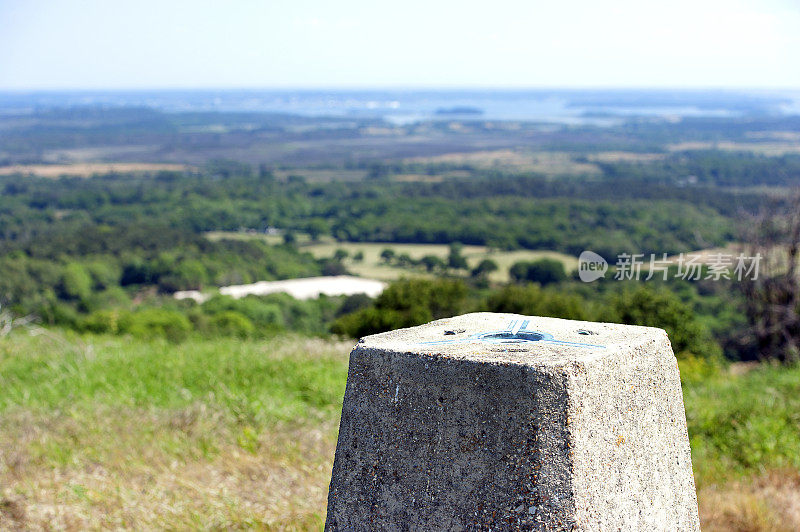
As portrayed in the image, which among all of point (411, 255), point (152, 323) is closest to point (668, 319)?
point (152, 323)

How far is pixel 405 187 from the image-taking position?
10744 centimetres

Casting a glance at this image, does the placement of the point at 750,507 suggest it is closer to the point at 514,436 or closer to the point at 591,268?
the point at 514,436

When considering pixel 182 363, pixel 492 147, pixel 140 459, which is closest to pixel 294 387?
pixel 182 363

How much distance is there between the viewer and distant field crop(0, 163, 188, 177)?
120 metres

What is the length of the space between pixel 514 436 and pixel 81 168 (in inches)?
5416

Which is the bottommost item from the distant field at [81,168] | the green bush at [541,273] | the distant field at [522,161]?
the green bush at [541,273]

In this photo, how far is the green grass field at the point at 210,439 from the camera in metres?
4.71

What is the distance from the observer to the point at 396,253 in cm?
6644

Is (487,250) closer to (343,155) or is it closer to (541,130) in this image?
(343,155)

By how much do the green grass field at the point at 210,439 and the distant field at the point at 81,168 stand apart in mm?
119789

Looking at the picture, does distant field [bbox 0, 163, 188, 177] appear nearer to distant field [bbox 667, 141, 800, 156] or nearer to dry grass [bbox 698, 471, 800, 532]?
distant field [bbox 667, 141, 800, 156]

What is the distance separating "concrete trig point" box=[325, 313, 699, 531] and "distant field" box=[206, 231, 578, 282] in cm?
4606

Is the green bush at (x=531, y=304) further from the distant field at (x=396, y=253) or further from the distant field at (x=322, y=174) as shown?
the distant field at (x=322, y=174)

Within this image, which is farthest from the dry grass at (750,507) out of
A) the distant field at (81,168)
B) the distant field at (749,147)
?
the distant field at (81,168)
